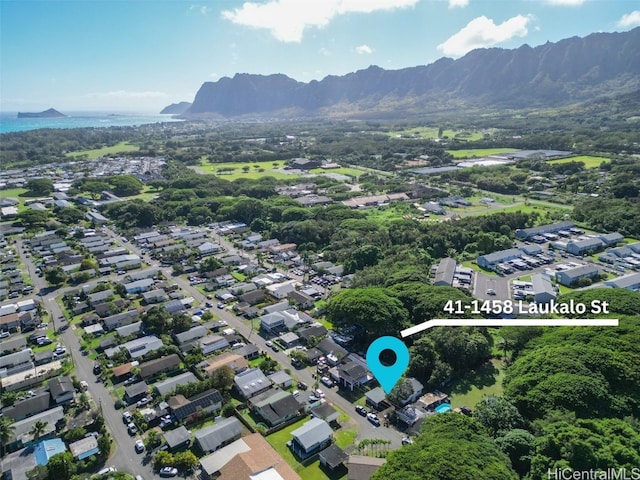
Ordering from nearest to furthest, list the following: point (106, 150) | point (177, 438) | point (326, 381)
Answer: point (177, 438), point (326, 381), point (106, 150)

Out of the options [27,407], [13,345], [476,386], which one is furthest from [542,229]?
[13,345]

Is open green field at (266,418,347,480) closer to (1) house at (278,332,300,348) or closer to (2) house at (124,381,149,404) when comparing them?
(1) house at (278,332,300,348)

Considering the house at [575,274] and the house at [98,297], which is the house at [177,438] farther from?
the house at [575,274]

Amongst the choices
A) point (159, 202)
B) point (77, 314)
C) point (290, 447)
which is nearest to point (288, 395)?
point (290, 447)

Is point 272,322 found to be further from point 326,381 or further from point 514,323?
point 514,323

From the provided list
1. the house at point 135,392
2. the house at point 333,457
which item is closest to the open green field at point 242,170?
the house at point 135,392

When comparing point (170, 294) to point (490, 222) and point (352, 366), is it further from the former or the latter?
point (490, 222)
